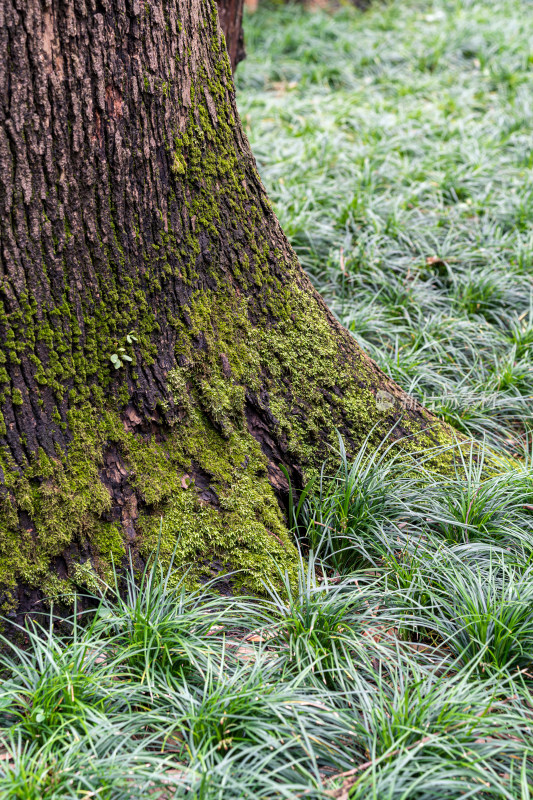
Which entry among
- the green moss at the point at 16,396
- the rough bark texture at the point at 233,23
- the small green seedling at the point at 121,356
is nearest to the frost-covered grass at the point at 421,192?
the rough bark texture at the point at 233,23

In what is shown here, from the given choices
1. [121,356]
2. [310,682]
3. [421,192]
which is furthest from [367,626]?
[421,192]

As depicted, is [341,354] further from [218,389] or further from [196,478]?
[196,478]

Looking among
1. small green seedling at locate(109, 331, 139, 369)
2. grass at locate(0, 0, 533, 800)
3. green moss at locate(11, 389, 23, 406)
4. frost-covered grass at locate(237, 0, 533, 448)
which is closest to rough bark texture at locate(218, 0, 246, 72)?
frost-covered grass at locate(237, 0, 533, 448)

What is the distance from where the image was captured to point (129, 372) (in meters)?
1.92

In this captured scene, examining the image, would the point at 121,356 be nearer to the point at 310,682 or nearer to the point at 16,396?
the point at 16,396

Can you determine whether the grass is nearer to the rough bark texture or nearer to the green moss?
the green moss

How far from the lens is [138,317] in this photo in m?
1.90

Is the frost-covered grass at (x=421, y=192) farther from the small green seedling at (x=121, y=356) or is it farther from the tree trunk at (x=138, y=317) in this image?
the small green seedling at (x=121, y=356)

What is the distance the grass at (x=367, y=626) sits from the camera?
4.72ft

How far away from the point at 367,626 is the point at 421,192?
3.69 m

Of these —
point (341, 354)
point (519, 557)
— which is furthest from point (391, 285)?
point (519, 557)

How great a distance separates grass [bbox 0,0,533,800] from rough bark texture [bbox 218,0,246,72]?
1108 mm

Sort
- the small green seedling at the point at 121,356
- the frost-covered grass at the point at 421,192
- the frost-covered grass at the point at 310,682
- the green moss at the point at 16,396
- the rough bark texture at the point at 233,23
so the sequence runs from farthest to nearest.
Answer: the rough bark texture at the point at 233,23 → the frost-covered grass at the point at 421,192 → the small green seedling at the point at 121,356 → the green moss at the point at 16,396 → the frost-covered grass at the point at 310,682

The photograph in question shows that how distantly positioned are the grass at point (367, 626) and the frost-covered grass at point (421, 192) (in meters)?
0.02
